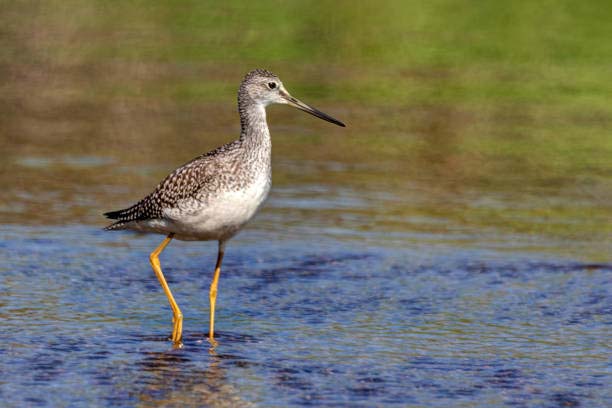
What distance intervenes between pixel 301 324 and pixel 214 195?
129 cm

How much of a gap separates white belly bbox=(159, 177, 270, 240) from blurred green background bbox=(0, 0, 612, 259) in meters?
3.67

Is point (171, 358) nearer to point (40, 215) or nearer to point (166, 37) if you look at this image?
point (40, 215)

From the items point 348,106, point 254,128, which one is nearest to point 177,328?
point 254,128

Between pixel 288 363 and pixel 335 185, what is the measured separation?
692 centimetres

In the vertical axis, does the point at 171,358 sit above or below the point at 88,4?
below

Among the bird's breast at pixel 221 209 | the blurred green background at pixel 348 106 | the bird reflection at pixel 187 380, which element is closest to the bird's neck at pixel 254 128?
the bird's breast at pixel 221 209

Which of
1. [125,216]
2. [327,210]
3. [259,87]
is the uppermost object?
[259,87]

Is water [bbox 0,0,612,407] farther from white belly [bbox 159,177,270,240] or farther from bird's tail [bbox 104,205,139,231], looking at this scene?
white belly [bbox 159,177,270,240]

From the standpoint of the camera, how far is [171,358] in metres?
9.62

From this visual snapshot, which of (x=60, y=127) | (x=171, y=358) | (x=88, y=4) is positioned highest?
(x=88, y=4)

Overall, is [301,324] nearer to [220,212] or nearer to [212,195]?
[220,212]

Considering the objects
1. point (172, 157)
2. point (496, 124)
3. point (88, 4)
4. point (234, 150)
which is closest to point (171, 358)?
point (234, 150)

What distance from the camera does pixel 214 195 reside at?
33.3 ft

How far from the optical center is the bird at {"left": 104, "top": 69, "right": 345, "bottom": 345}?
10.2 m
